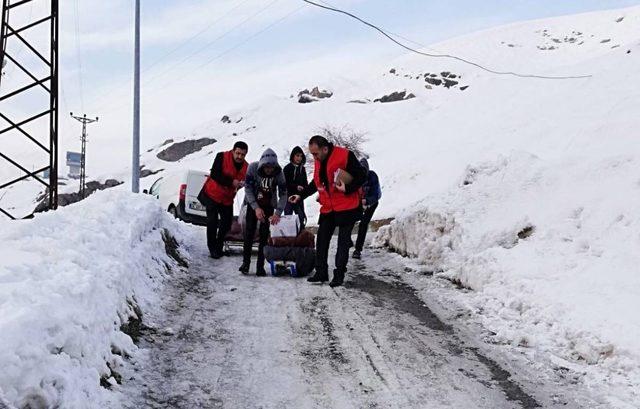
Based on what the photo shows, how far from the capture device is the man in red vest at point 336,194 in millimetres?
7250

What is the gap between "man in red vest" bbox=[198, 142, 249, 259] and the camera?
904 centimetres

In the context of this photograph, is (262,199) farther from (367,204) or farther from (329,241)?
(367,204)

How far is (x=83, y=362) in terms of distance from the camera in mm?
3391

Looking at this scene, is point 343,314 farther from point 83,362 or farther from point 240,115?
point 240,115

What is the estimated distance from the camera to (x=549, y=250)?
7113mm

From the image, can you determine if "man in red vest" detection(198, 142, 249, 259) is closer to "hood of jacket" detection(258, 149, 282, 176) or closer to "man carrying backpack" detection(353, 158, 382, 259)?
"hood of jacket" detection(258, 149, 282, 176)

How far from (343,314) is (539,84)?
34.2 metres

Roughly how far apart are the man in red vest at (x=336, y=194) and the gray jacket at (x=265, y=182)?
0.82 metres

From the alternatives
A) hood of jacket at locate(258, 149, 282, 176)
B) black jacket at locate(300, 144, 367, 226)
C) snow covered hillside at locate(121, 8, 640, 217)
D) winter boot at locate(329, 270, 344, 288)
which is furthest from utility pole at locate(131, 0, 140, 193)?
winter boot at locate(329, 270, 344, 288)

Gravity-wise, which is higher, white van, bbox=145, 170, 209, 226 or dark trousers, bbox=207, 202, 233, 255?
dark trousers, bbox=207, 202, 233, 255

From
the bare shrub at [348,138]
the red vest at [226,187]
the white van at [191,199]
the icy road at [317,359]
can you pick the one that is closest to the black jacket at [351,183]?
the icy road at [317,359]

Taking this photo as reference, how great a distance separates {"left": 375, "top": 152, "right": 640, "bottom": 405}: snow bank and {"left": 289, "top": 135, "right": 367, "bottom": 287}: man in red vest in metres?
1.63

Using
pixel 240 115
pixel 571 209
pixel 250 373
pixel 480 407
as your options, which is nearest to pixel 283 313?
pixel 250 373

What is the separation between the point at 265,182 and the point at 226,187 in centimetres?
113
